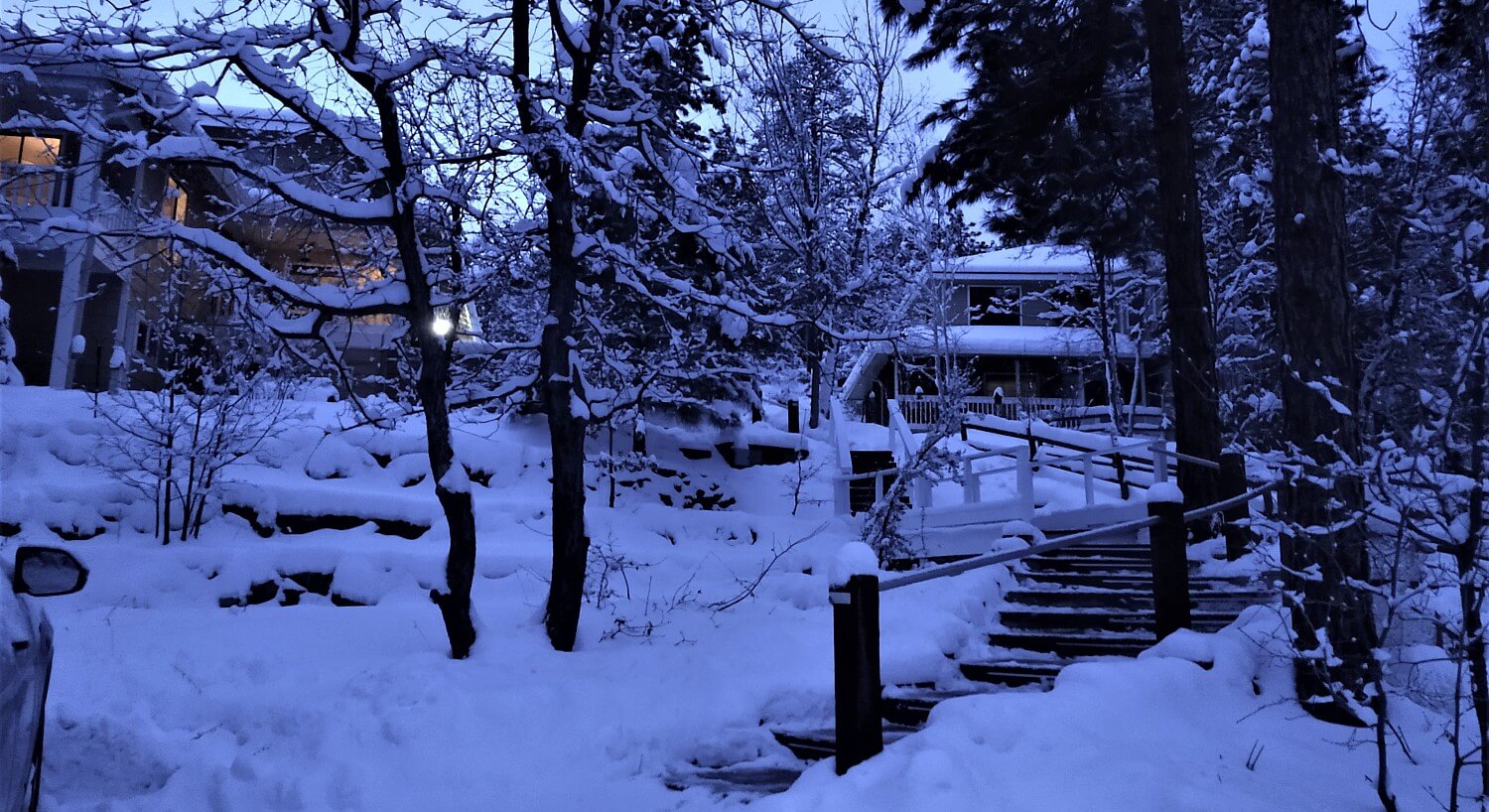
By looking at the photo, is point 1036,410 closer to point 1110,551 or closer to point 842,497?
point 842,497

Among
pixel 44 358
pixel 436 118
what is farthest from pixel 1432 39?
pixel 44 358

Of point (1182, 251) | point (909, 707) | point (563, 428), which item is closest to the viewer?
point (909, 707)

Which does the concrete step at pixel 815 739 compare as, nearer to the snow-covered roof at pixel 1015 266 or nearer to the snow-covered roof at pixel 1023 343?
the snow-covered roof at pixel 1023 343

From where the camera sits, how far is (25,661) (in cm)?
340

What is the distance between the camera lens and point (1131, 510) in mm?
11242

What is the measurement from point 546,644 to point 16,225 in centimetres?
518

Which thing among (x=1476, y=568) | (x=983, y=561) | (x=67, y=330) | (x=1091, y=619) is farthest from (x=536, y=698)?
(x=67, y=330)

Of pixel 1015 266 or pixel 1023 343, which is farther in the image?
pixel 1015 266

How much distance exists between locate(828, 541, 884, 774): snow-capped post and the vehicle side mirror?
331 cm

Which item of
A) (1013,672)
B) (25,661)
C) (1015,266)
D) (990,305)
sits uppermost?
(1015,266)

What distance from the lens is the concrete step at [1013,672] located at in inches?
251

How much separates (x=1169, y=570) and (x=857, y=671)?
2.88 metres

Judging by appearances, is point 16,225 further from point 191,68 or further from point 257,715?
point 257,715

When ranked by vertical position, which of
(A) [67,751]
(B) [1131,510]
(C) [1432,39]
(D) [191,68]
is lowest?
(A) [67,751]
